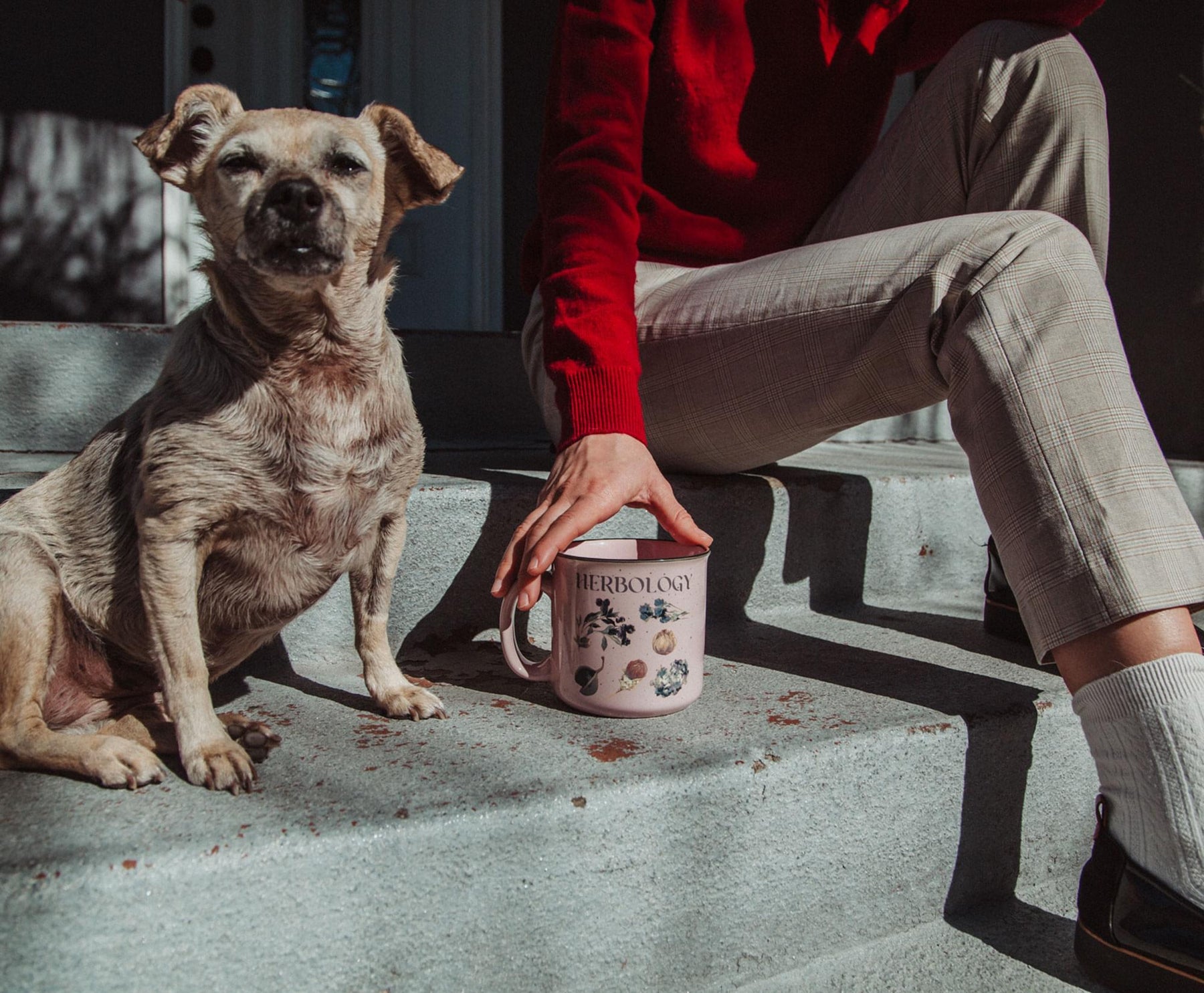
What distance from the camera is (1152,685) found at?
3.44ft

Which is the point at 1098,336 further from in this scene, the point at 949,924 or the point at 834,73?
the point at 834,73

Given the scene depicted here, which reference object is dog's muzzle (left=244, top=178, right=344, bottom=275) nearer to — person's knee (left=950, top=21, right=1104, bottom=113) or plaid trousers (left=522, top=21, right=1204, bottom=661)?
plaid trousers (left=522, top=21, right=1204, bottom=661)

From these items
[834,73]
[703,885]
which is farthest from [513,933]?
[834,73]

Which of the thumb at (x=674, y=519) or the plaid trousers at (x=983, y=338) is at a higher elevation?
the plaid trousers at (x=983, y=338)

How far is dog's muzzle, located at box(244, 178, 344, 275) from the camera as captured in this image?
1.16 meters

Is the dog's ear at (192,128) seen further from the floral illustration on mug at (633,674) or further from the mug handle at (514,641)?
the floral illustration on mug at (633,674)

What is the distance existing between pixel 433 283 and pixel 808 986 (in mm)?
3328

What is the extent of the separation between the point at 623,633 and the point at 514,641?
181 mm

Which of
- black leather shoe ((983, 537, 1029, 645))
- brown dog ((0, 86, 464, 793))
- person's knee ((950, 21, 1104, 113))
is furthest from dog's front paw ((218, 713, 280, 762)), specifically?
person's knee ((950, 21, 1104, 113))

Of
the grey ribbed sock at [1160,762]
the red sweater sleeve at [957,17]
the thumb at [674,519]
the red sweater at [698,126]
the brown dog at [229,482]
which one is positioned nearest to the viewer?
the grey ribbed sock at [1160,762]

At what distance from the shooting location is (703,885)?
1.11 metres

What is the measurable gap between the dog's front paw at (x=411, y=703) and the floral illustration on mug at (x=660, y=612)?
35 cm

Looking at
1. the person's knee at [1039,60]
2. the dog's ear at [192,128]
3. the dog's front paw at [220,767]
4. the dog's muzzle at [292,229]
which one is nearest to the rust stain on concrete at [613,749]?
the dog's front paw at [220,767]

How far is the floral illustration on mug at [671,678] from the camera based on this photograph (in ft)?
4.09
